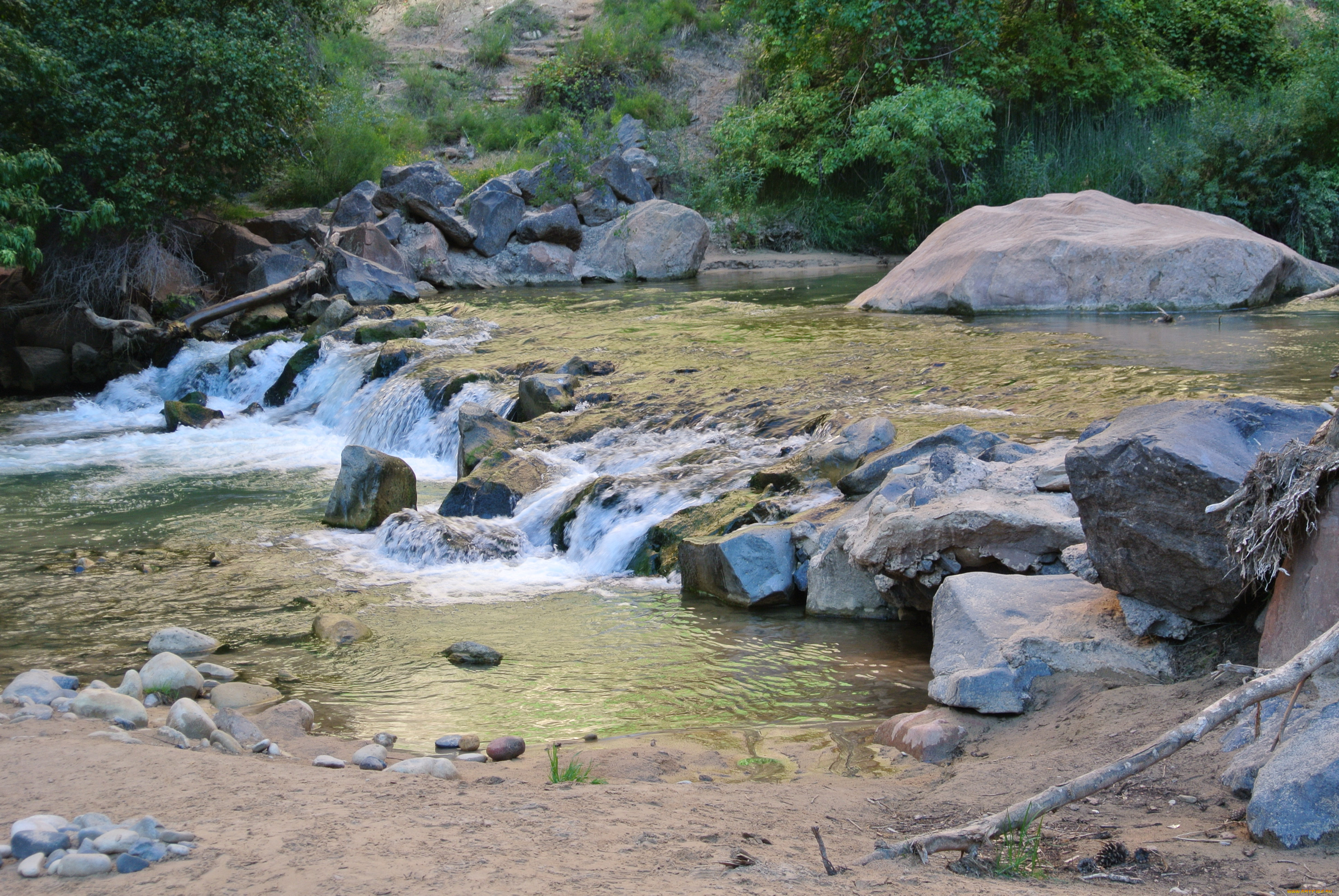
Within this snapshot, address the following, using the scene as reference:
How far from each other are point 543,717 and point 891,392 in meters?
5.07

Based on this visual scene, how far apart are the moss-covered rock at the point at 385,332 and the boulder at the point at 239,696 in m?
9.02

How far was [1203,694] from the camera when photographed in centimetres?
370

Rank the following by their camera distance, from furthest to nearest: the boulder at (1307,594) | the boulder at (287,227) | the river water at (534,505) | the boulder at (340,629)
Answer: the boulder at (287,227), the boulder at (340,629), the river water at (534,505), the boulder at (1307,594)

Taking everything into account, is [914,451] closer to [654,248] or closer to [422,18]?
[654,248]

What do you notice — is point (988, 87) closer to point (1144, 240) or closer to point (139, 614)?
point (1144, 240)

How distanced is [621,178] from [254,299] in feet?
27.5

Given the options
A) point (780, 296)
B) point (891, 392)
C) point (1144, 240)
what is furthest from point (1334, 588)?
point (780, 296)

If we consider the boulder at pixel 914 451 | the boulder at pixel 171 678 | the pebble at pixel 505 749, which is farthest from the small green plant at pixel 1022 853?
the boulder at pixel 914 451

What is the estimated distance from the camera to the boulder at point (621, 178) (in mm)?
21141

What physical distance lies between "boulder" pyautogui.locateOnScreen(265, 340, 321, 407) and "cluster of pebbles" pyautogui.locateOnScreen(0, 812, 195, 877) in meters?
10.5

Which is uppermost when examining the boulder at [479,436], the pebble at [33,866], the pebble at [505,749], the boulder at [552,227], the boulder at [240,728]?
the boulder at [552,227]

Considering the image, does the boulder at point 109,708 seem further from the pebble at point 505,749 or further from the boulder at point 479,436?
the boulder at point 479,436

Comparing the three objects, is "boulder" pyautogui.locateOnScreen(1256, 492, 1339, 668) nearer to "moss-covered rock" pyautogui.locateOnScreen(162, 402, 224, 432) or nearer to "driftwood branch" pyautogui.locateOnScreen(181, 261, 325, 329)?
"moss-covered rock" pyautogui.locateOnScreen(162, 402, 224, 432)

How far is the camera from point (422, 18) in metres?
31.4
